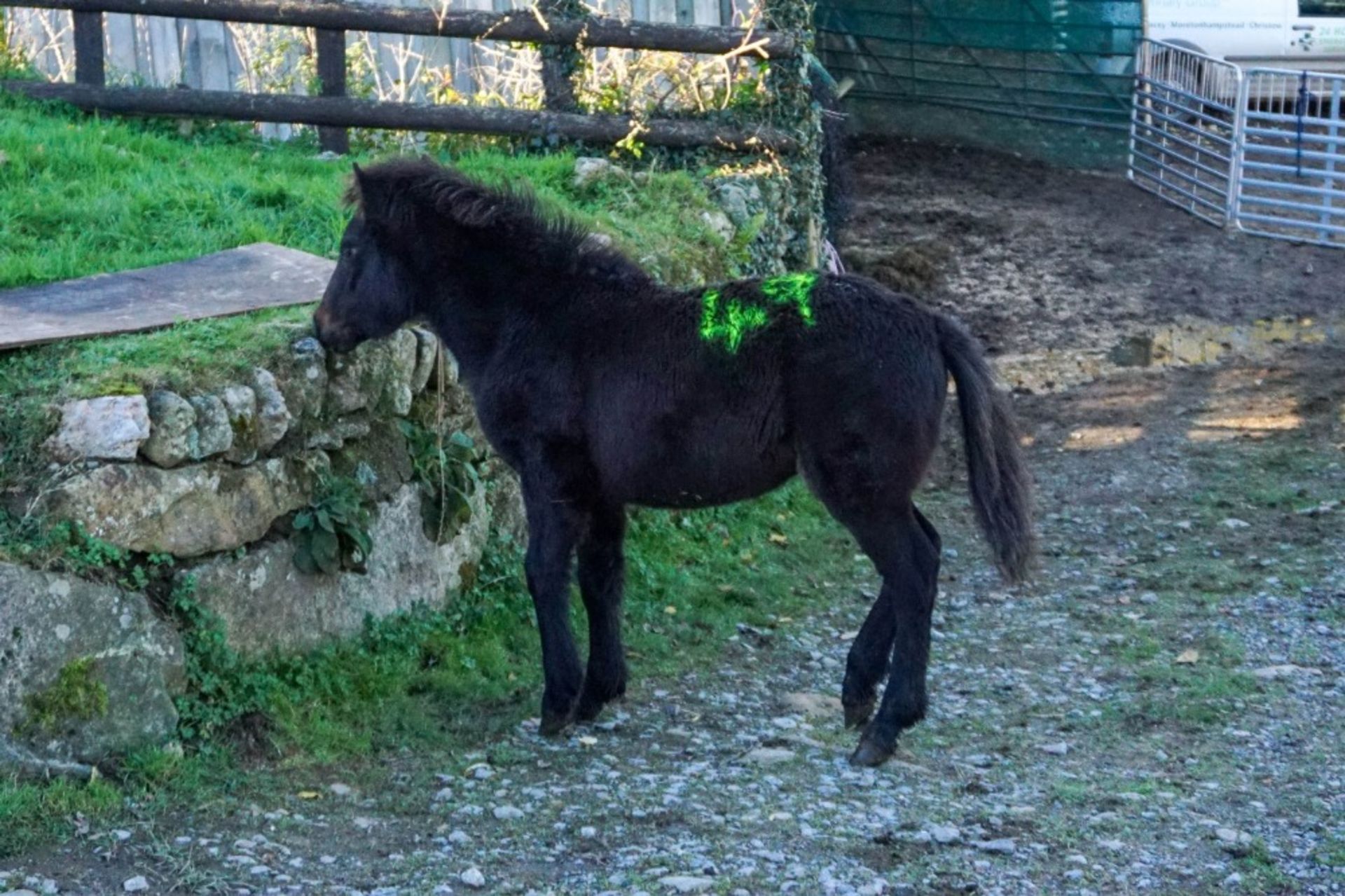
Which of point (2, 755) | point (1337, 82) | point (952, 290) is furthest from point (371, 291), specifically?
point (1337, 82)

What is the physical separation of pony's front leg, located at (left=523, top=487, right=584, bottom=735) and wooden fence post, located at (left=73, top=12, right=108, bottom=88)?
258 inches

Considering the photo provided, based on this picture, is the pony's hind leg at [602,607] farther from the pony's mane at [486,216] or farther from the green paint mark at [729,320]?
the pony's mane at [486,216]

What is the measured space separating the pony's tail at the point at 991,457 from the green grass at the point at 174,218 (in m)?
2.08

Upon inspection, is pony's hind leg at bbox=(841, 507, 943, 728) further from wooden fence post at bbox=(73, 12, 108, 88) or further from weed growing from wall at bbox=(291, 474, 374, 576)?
wooden fence post at bbox=(73, 12, 108, 88)

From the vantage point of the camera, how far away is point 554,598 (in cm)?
634

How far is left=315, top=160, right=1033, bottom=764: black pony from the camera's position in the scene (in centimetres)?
580

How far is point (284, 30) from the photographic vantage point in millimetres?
12086

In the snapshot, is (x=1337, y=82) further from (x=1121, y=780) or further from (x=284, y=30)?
(x=1121, y=780)

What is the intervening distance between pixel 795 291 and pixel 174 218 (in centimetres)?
401

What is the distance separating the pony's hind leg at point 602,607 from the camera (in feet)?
21.4

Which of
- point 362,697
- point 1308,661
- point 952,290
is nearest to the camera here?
point 362,697

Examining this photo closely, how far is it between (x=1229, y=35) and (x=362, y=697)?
17.8 m

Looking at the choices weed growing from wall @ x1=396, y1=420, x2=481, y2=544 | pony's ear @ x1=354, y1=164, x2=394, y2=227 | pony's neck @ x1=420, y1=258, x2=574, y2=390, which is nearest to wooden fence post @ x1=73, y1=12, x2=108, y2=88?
pony's ear @ x1=354, y1=164, x2=394, y2=227

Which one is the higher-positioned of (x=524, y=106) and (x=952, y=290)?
(x=524, y=106)
